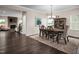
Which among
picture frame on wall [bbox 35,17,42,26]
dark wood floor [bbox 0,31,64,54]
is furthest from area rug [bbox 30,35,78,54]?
picture frame on wall [bbox 35,17,42,26]

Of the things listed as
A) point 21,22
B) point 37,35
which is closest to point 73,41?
point 37,35

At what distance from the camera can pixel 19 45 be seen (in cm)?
242

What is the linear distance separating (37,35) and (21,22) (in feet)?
1.54

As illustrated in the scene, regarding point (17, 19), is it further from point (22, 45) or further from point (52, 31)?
point (52, 31)

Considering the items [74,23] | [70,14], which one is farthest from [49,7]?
[74,23]

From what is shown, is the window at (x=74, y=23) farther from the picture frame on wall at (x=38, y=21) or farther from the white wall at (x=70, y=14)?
the picture frame on wall at (x=38, y=21)

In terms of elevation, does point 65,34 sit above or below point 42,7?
below

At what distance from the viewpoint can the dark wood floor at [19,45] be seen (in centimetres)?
236

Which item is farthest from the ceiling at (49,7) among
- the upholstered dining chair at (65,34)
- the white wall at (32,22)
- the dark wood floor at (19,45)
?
the dark wood floor at (19,45)

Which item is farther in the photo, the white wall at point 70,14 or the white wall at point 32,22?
the white wall at point 32,22

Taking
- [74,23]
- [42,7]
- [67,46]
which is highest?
[42,7]

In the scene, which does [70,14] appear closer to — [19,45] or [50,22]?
[50,22]

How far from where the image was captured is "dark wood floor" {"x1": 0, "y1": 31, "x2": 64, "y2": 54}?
7.75 ft

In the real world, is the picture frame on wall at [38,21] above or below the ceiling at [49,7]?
below
